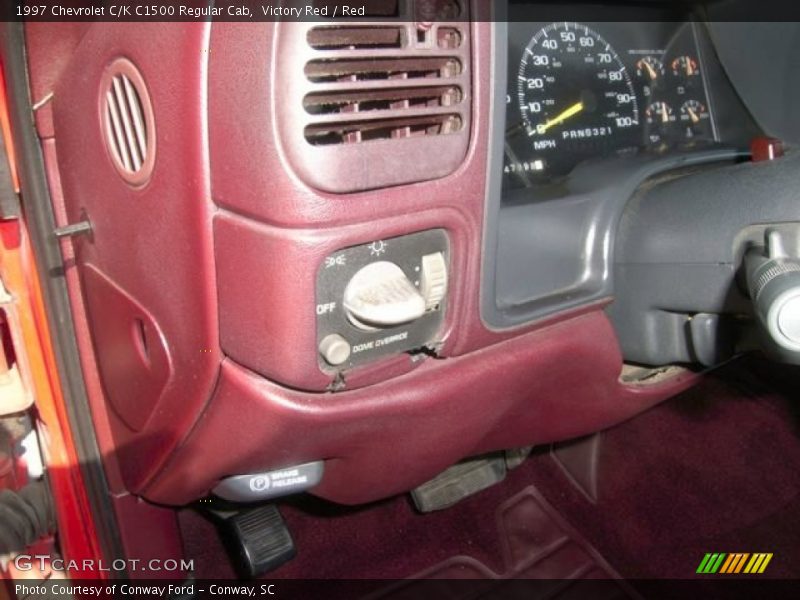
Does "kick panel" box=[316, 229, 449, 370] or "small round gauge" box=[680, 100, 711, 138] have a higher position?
"small round gauge" box=[680, 100, 711, 138]

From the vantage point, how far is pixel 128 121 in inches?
27.6

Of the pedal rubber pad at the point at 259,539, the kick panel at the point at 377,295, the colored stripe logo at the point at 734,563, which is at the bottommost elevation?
the colored stripe logo at the point at 734,563

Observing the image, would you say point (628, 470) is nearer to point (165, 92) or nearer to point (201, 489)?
point (201, 489)

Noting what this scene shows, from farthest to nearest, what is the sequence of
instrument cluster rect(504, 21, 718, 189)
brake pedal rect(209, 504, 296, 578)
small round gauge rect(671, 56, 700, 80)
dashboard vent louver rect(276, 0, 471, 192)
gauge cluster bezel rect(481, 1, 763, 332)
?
small round gauge rect(671, 56, 700, 80) < brake pedal rect(209, 504, 296, 578) < instrument cluster rect(504, 21, 718, 189) < gauge cluster bezel rect(481, 1, 763, 332) < dashboard vent louver rect(276, 0, 471, 192)

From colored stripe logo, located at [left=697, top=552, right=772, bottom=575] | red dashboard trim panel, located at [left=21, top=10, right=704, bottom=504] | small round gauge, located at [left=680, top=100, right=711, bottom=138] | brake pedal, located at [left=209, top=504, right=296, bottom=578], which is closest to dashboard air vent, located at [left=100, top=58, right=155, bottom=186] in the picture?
red dashboard trim panel, located at [left=21, top=10, right=704, bottom=504]

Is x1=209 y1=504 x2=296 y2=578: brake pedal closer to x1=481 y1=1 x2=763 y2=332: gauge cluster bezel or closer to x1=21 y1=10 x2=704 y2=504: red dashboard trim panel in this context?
x1=21 y1=10 x2=704 y2=504: red dashboard trim panel

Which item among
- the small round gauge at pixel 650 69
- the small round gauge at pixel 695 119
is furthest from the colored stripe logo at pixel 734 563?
the small round gauge at pixel 650 69

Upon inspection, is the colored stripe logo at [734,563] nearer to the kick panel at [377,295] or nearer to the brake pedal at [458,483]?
the brake pedal at [458,483]

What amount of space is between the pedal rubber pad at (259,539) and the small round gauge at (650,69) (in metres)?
0.98

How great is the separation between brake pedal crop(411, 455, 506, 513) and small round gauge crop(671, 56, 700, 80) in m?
0.80

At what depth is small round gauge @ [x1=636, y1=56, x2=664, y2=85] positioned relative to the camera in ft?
4.15

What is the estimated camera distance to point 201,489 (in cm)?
89

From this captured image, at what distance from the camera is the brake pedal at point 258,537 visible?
3.97 ft

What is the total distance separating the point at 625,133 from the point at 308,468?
2.52 feet
